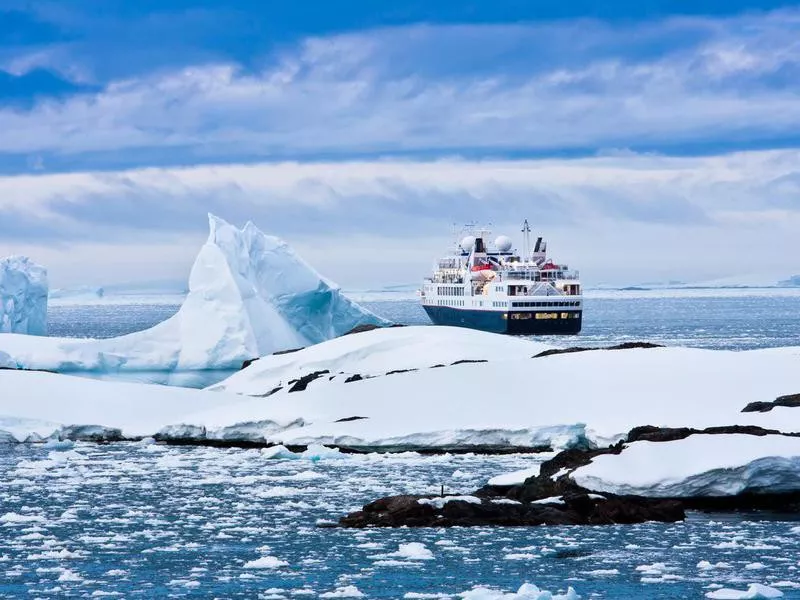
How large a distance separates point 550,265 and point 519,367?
57.3m

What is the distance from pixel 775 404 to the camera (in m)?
23.9

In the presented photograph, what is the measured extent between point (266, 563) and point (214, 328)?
1108 inches

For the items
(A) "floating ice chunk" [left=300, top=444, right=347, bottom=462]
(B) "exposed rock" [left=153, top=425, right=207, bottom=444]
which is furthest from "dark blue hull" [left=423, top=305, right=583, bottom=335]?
(A) "floating ice chunk" [left=300, top=444, right=347, bottom=462]

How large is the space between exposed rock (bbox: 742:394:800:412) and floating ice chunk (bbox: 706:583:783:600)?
34.9 ft

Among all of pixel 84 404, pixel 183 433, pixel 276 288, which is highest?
pixel 276 288

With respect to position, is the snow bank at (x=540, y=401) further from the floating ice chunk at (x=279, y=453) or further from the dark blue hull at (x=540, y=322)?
the dark blue hull at (x=540, y=322)

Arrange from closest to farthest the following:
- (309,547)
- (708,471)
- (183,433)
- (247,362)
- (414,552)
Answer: (414,552) < (309,547) < (708,471) < (183,433) < (247,362)

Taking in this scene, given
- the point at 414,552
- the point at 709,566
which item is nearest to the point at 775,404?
the point at 709,566

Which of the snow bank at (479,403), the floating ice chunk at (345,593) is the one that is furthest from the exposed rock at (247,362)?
the floating ice chunk at (345,593)

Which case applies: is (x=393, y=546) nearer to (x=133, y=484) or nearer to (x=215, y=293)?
(x=133, y=484)

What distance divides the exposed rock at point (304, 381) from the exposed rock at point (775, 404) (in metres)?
Result: 12.0

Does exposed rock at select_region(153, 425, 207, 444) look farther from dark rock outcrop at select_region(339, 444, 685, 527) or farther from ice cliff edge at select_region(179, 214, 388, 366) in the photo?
ice cliff edge at select_region(179, 214, 388, 366)

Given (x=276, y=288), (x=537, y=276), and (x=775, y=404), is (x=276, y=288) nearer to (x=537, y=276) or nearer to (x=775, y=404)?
(x=775, y=404)

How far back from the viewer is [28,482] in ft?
73.2
